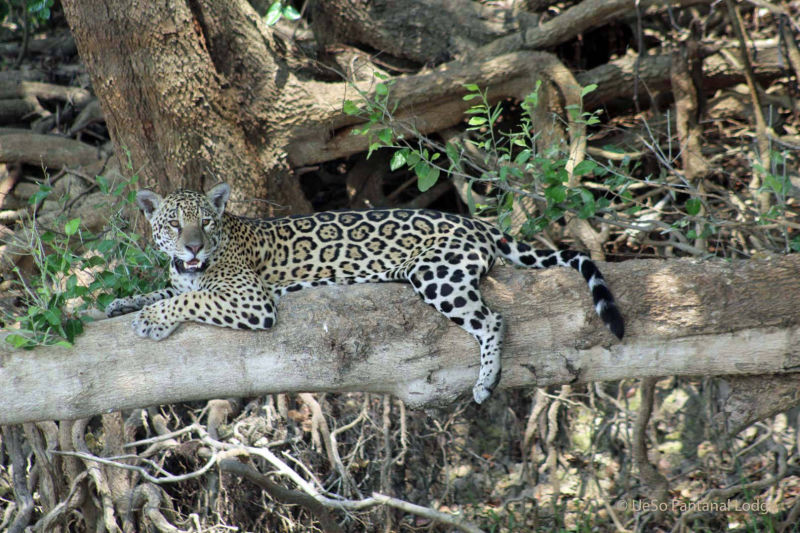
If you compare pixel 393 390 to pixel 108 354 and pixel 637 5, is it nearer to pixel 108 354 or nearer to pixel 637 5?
pixel 108 354

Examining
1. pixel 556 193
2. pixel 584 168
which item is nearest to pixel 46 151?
pixel 556 193

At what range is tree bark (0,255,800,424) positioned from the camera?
4938mm

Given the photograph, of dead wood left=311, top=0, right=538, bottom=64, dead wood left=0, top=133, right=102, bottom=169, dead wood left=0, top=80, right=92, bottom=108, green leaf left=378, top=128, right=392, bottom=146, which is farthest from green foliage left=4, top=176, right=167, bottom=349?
dead wood left=311, top=0, right=538, bottom=64

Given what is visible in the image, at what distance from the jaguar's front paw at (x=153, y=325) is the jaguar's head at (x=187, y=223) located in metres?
0.57

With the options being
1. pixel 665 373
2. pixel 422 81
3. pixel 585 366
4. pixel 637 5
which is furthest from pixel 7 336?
pixel 637 5

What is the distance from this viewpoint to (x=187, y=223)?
5.47 meters

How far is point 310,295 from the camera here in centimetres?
525

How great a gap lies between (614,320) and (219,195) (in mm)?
2776

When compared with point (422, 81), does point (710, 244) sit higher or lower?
lower

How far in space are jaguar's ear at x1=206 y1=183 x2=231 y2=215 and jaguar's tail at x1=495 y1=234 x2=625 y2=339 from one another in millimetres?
1921

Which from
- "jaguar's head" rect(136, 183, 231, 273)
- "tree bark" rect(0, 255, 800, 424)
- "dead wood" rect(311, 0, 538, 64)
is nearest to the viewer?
"tree bark" rect(0, 255, 800, 424)

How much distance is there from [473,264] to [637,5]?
11.8ft

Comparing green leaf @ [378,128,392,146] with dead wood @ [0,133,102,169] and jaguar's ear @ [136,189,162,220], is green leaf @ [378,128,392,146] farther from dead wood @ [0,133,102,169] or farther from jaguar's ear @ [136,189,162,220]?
dead wood @ [0,133,102,169]

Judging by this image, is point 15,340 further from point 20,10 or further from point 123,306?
point 20,10
